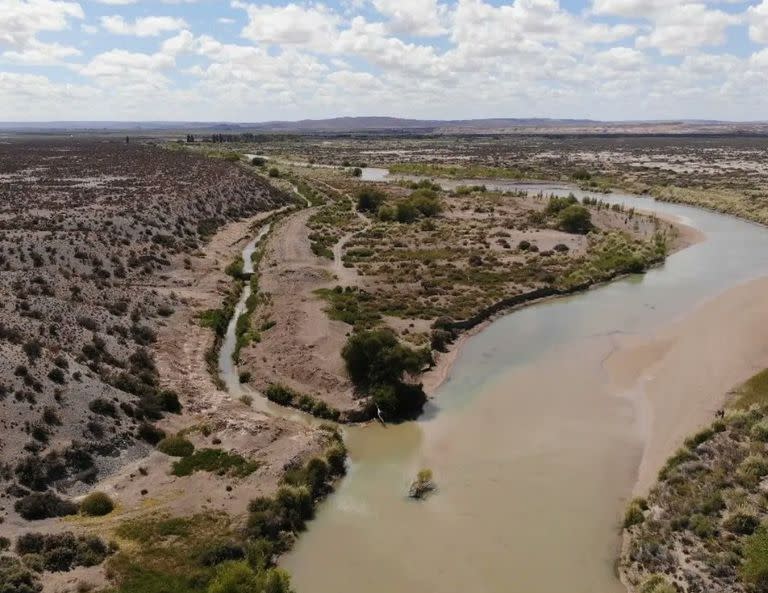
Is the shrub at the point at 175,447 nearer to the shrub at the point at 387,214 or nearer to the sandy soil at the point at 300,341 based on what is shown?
the sandy soil at the point at 300,341

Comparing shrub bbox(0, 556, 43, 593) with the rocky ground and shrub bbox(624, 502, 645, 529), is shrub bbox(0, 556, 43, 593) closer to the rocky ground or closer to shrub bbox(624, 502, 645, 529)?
the rocky ground

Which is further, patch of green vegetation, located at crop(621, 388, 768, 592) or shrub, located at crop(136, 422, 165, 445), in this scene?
shrub, located at crop(136, 422, 165, 445)

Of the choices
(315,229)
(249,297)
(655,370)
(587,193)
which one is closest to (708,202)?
(587,193)

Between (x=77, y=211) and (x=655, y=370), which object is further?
(x=77, y=211)

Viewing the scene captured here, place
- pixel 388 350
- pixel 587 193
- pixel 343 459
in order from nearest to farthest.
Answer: pixel 343 459 → pixel 388 350 → pixel 587 193

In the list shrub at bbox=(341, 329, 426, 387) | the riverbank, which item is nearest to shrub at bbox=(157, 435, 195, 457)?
shrub at bbox=(341, 329, 426, 387)

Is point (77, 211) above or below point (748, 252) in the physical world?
above

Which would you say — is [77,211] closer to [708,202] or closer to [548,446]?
[548,446]
